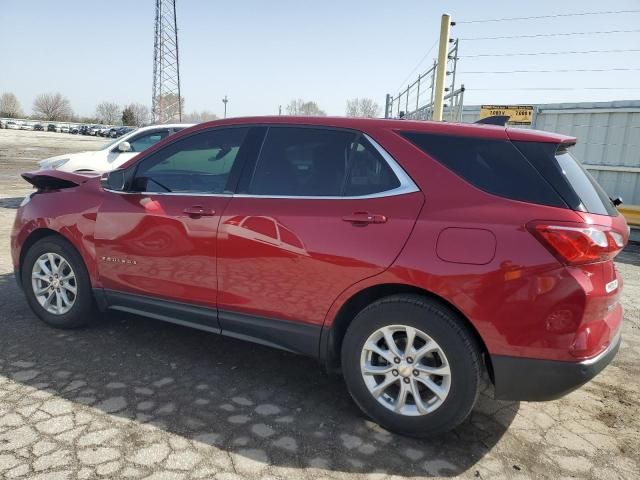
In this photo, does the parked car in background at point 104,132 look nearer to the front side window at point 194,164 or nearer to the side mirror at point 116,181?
the side mirror at point 116,181

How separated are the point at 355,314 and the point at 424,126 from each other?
116 cm

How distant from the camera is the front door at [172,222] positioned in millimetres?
3326

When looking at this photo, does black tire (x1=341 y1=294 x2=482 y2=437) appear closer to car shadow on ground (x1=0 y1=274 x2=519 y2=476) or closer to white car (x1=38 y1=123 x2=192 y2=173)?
car shadow on ground (x1=0 y1=274 x2=519 y2=476)

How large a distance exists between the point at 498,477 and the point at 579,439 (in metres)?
0.71

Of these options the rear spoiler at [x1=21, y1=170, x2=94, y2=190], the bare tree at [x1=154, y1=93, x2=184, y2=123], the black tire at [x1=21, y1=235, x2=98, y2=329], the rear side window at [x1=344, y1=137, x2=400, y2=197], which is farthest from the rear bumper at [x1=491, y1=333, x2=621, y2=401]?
the bare tree at [x1=154, y1=93, x2=184, y2=123]

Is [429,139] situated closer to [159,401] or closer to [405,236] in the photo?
[405,236]

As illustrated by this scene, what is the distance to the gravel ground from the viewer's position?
98.0 inches

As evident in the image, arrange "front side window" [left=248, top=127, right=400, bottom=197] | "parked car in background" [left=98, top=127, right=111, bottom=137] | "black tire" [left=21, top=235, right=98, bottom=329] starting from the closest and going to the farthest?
"front side window" [left=248, top=127, right=400, bottom=197], "black tire" [left=21, top=235, right=98, bottom=329], "parked car in background" [left=98, top=127, right=111, bottom=137]

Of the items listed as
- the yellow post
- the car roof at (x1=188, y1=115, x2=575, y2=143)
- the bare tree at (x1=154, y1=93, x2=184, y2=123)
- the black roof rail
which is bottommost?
the car roof at (x1=188, y1=115, x2=575, y2=143)

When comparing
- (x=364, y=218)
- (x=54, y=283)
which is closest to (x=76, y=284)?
(x=54, y=283)

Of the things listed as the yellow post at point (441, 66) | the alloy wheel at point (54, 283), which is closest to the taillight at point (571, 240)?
the alloy wheel at point (54, 283)

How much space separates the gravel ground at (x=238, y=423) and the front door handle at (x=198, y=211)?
1091 millimetres

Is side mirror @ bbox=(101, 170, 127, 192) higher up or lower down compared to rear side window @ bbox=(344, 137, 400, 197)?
lower down

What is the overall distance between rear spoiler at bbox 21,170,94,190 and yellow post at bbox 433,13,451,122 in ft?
19.2
